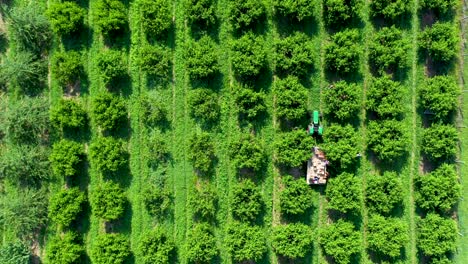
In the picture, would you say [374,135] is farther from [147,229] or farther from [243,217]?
[147,229]

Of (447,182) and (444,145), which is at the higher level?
(444,145)

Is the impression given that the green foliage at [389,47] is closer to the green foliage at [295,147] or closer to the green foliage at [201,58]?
the green foliage at [295,147]

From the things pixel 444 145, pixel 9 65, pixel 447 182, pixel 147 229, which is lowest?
pixel 147 229

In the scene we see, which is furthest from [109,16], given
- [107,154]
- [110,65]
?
[107,154]

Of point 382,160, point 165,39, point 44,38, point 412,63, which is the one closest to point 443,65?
point 412,63

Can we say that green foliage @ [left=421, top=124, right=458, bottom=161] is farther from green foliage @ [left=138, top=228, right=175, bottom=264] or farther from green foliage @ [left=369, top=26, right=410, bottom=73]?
green foliage @ [left=138, top=228, right=175, bottom=264]

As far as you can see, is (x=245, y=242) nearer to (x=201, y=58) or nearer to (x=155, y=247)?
(x=155, y=247)

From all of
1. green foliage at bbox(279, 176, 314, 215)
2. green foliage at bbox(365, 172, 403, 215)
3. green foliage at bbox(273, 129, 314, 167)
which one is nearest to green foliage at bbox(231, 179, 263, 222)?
green foliage at bbox(279, 176, 314, 215)
